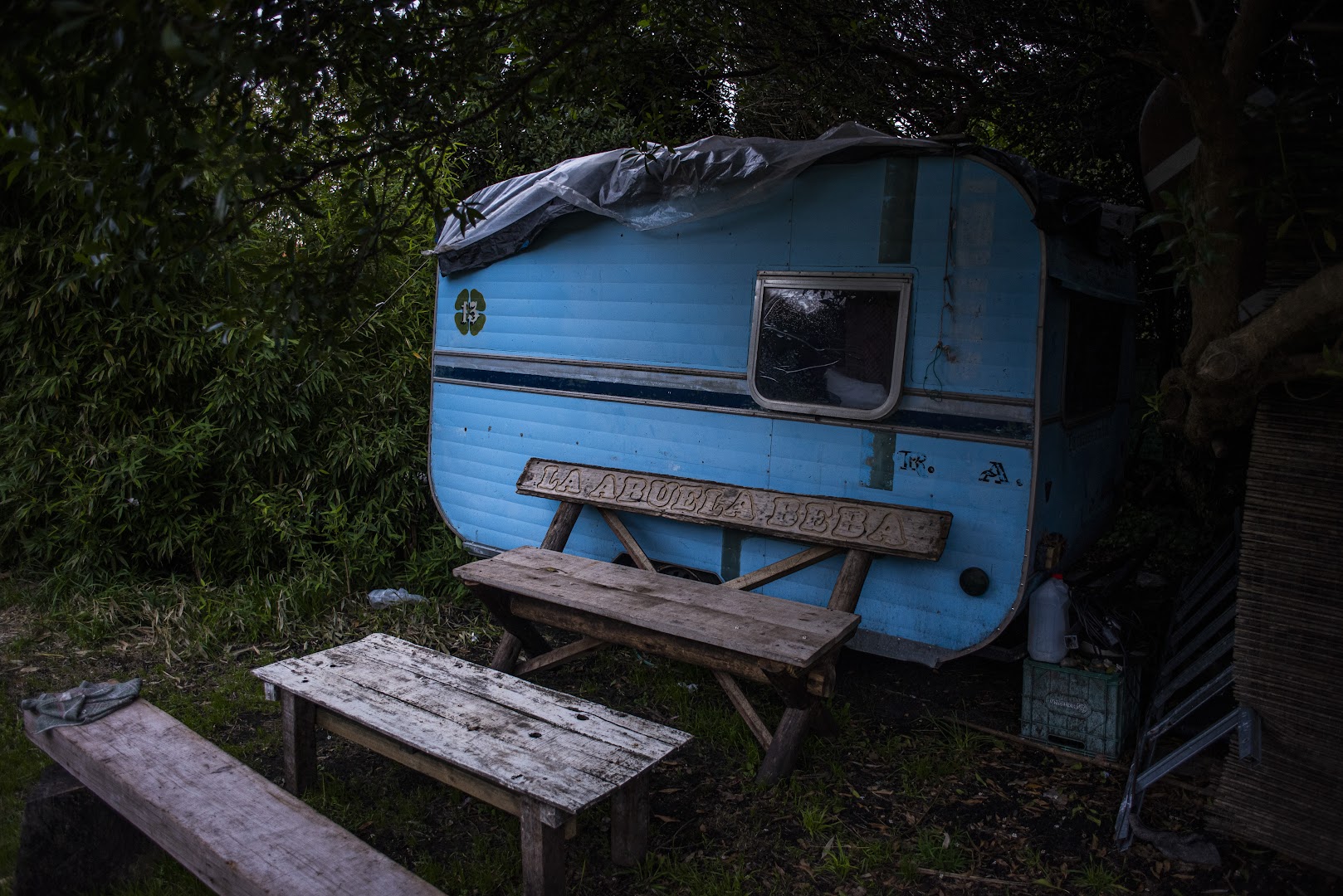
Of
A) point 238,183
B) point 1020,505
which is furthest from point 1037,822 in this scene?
point 238,183

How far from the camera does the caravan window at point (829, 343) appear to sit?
3.91m

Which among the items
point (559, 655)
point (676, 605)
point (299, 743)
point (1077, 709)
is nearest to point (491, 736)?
point (299, 743)

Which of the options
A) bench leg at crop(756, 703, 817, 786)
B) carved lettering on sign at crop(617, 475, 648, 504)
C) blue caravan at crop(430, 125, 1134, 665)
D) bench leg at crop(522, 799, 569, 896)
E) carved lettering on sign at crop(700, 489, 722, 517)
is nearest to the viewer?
bench leg at crop(522, 799, 569, 896)

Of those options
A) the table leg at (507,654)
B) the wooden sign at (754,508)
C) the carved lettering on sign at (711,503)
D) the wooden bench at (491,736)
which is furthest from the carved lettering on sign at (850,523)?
the table leg at (507,654)

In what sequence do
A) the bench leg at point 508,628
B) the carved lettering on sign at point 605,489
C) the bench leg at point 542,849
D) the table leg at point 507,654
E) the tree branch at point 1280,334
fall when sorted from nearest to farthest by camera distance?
1. the tree branch at point 1280,334
2. the bench leg at point 542,849
3. the bench leg at point 508,628
4. the table leg at point 507,654
5. the carved lettering on sign at point 605,489

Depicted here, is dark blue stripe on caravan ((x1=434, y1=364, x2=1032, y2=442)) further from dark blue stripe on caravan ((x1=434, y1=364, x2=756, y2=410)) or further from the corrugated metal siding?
the corrugated metal siding

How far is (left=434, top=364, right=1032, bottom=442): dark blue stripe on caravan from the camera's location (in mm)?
3689

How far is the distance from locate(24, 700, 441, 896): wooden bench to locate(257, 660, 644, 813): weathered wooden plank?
376mm

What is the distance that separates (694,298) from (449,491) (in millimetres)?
2224

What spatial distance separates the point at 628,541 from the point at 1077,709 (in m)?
2.26

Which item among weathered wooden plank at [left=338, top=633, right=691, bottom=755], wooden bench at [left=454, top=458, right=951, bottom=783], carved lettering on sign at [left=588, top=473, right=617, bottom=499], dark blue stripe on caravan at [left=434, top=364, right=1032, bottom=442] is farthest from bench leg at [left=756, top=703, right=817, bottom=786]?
carved lettering on sign at [left=588, top=473, right=617, bottom=499]

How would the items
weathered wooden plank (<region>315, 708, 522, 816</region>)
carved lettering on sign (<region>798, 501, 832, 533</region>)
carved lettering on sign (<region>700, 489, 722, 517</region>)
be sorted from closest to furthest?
weathered wooden plank (<region>315, 708, 522, 816</region>), carved lettering on sign (<region>798, 501, 832, 533</region>), carved lettering on sign (<region>700, 489, 722, 517</region>)

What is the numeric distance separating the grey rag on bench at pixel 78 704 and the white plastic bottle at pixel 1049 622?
3589 millimetres

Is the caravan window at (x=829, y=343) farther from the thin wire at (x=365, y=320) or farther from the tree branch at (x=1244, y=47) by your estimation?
the thin wire at (x=365, y=320)
